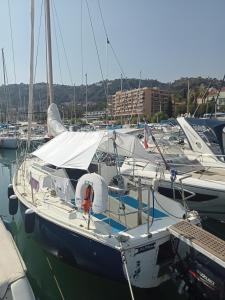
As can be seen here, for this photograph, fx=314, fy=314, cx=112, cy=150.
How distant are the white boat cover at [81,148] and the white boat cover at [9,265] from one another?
175 centimetres

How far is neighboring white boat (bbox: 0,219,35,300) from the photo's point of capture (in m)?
4.45

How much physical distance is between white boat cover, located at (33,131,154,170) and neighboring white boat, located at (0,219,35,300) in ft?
6.21

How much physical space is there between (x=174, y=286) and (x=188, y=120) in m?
6.42

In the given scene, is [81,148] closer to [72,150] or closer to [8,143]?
[72,150]

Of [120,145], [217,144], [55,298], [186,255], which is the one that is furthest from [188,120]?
[55,298]

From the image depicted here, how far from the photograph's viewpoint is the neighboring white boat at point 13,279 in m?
4.45

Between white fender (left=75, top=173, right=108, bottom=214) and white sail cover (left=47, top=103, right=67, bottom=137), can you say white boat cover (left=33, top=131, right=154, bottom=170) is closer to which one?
white fender (left=75, top=173, right=108, bottom=214)

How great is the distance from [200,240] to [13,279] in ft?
9.62

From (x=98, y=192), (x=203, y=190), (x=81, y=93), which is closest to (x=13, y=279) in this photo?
(x=98, y=192)

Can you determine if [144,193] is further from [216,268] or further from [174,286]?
[216,268]

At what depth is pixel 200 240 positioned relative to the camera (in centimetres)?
505

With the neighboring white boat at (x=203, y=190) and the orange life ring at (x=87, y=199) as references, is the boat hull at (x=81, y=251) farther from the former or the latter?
the neighboring white boat at (x=203, y=190)

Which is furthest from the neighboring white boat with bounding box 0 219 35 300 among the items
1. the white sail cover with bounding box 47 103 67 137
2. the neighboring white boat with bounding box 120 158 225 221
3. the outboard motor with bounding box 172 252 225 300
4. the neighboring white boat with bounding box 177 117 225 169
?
the neighboring white boat with bounding box 177 117 225 169

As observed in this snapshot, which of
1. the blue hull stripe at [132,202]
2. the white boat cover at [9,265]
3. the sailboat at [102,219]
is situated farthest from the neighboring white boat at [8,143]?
the white boat cover at [9,265]
